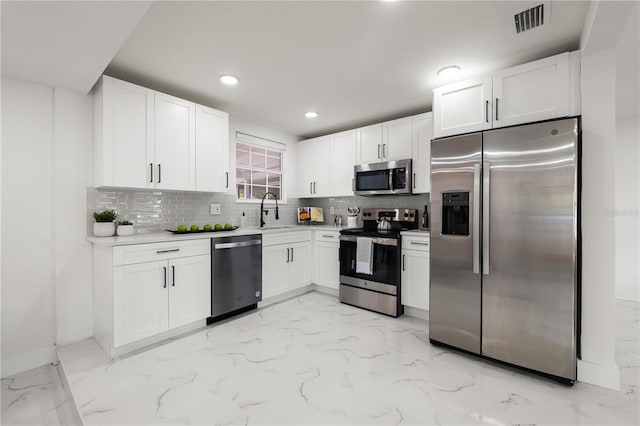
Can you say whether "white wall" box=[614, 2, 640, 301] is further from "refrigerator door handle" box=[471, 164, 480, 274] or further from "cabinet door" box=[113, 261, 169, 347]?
"cabinet door" box=[113, 261, 169, 347]

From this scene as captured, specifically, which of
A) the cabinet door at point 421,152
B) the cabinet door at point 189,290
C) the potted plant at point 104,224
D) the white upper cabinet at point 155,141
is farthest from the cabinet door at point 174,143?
the cabinet door at point 421,152

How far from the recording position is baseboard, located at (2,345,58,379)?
2203mm

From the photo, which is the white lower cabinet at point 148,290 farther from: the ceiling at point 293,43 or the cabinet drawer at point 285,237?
the ceiling at point 293,43

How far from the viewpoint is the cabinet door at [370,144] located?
379cm

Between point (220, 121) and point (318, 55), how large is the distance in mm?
1481

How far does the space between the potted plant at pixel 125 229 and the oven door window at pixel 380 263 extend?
2.29 m

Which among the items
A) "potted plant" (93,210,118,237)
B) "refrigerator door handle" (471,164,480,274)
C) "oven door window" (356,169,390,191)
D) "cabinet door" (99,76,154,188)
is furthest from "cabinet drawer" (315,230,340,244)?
"potted plant" (93,210,118,237)

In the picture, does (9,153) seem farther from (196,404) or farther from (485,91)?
(485,91)

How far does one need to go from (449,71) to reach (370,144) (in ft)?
4.67

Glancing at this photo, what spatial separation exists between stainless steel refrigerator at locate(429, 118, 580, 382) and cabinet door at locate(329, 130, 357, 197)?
163cm

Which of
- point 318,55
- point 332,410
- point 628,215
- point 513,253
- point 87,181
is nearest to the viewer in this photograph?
point 332,410

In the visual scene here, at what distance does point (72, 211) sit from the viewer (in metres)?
2.53

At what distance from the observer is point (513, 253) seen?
2.14 m

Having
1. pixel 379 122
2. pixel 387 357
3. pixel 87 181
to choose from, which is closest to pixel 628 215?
pixel 379 122
